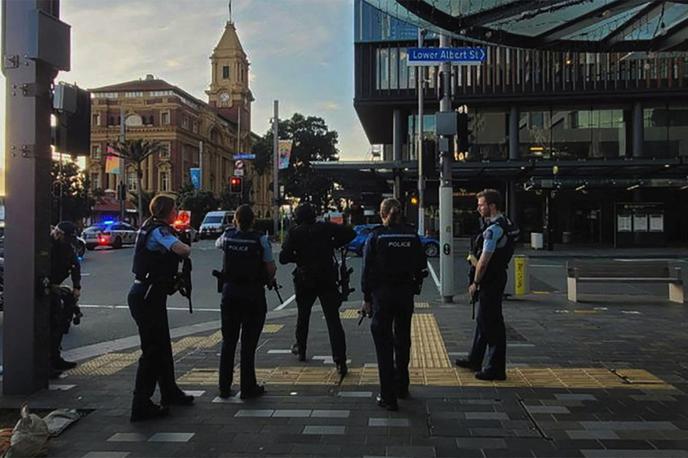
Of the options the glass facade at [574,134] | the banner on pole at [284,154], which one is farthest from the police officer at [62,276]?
the banner on pole at [284,154]

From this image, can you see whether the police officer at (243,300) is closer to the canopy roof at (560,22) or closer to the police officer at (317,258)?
the police officer at (317,258)

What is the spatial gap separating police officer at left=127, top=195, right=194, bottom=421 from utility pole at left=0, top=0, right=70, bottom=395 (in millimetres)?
1180

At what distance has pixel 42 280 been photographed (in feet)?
19.1

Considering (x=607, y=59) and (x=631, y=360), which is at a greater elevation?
(x=607, y=59)

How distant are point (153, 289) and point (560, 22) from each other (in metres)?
8.14

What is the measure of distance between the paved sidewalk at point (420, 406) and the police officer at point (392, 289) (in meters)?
0.26

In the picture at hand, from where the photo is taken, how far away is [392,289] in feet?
18.0

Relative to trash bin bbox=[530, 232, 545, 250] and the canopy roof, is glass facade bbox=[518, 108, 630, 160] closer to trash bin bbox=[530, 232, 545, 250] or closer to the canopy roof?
trash bin bbox=[530, 232, 545, 250]

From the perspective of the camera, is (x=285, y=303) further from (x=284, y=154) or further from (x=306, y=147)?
(x=306, y=147)

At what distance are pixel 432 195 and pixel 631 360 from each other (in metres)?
33.7

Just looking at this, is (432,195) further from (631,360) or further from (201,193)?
(201,193)

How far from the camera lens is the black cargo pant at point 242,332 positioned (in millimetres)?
5746

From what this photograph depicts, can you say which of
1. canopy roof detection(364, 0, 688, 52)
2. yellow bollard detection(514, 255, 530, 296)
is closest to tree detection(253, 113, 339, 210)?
yellow bollard detection(514, 255, 530, 296)

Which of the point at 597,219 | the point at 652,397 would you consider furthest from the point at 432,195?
the point at 652,397
